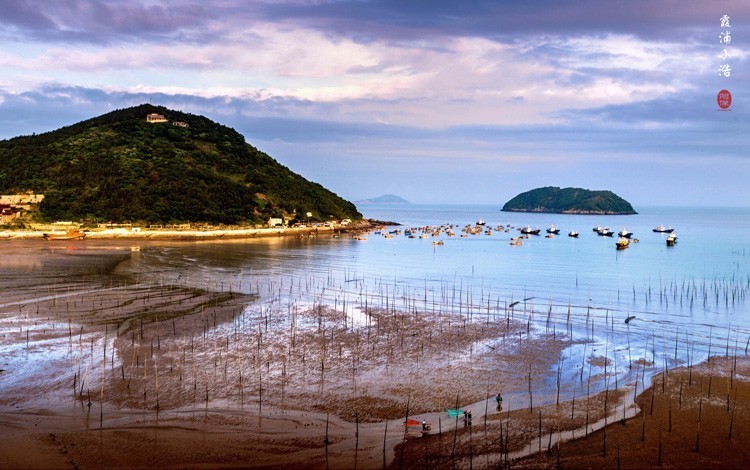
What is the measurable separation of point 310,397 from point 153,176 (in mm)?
109245

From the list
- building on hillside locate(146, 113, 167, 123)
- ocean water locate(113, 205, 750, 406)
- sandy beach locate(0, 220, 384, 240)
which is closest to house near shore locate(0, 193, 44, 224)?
sandy beach locate(0, 220, 384, 240)

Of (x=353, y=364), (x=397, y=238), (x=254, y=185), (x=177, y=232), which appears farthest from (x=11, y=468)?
(x=254, y=185)

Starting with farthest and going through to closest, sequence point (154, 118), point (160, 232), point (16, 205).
→ point (154, 118) < point (16, 205) < point (160, 232)

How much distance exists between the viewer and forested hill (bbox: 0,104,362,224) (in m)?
110

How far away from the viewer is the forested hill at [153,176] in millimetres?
110250

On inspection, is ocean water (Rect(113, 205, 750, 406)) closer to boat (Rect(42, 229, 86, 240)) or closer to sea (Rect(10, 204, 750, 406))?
sea (Rect(10, 204, 750, 406))

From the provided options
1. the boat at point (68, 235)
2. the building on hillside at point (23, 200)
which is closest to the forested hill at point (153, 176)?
the building on hillside at point (23, 200)

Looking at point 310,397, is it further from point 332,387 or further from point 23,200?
point 23,200

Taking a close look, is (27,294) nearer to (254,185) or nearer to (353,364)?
(353,364)

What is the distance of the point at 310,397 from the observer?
864 inches

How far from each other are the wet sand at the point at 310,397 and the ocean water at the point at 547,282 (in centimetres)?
300

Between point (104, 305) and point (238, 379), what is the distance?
62.7 feet

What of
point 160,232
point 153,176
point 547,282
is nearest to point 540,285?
point 547,282

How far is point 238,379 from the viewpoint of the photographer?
23766 mm
